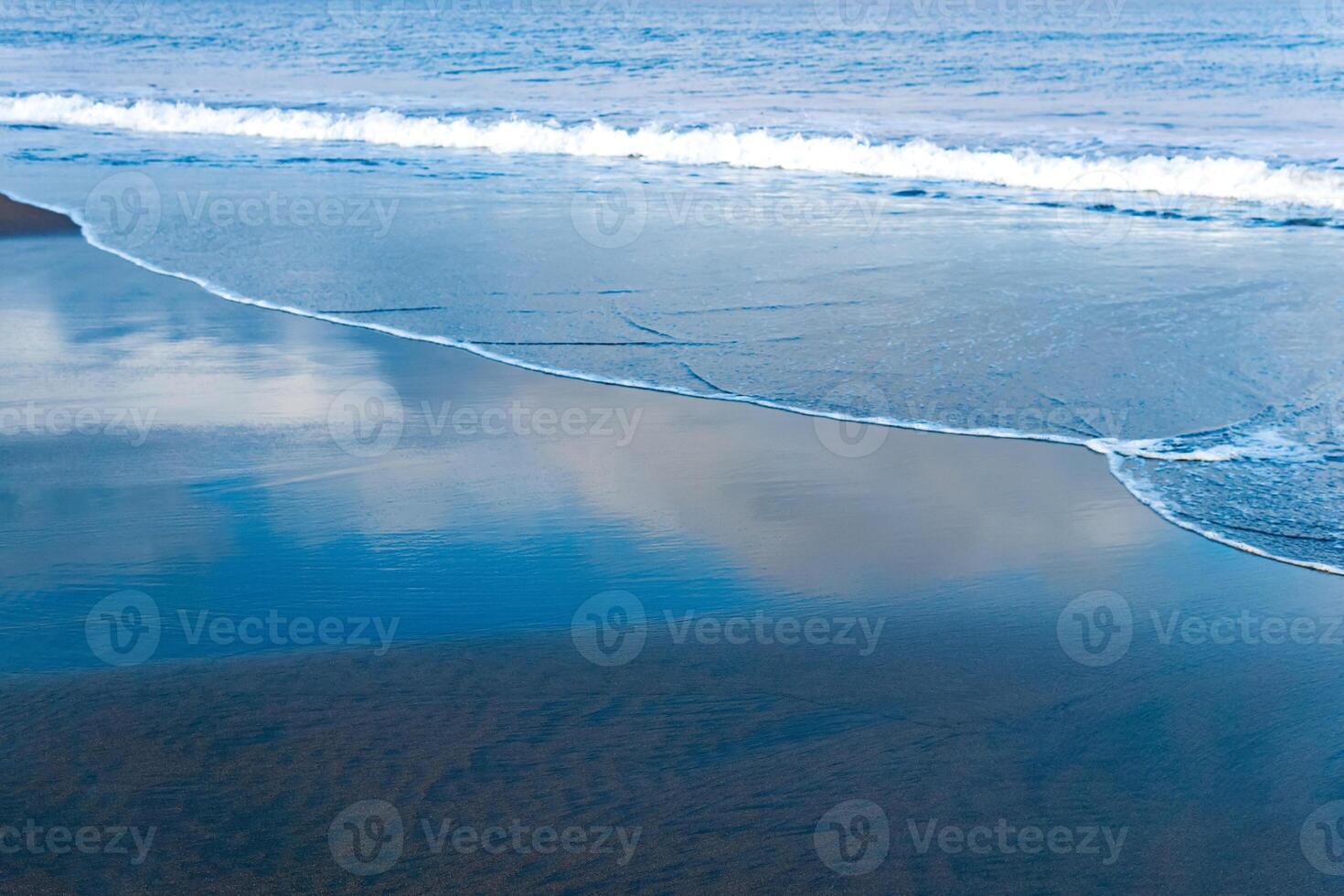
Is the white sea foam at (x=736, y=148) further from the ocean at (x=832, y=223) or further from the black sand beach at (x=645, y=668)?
the black sand beach at (x=645, y=668)

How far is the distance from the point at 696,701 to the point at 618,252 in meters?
6.90

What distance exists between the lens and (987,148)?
17.0 metres

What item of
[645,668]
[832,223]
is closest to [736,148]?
[832,223]

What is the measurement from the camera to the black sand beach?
9.73ft

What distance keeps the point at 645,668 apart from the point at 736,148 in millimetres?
15549

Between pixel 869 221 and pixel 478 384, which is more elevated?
pixel 869 221

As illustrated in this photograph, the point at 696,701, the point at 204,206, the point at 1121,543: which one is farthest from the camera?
the point at 204,206

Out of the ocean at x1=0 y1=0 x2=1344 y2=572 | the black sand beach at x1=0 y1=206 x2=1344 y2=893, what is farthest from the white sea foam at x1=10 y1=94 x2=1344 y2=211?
the black sand beach at x1=0 y1=206 x2=1344 y2=893

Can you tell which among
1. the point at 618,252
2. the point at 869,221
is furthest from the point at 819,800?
the point at 869,221

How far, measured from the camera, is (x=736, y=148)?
1847 cm

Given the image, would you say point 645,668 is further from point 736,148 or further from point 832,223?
point 736,148

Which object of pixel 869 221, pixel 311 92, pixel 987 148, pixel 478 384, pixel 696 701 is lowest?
pixel 696 701

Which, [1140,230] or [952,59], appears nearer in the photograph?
[1140,230]

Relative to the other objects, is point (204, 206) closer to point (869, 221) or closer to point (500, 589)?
point (869, 221)
